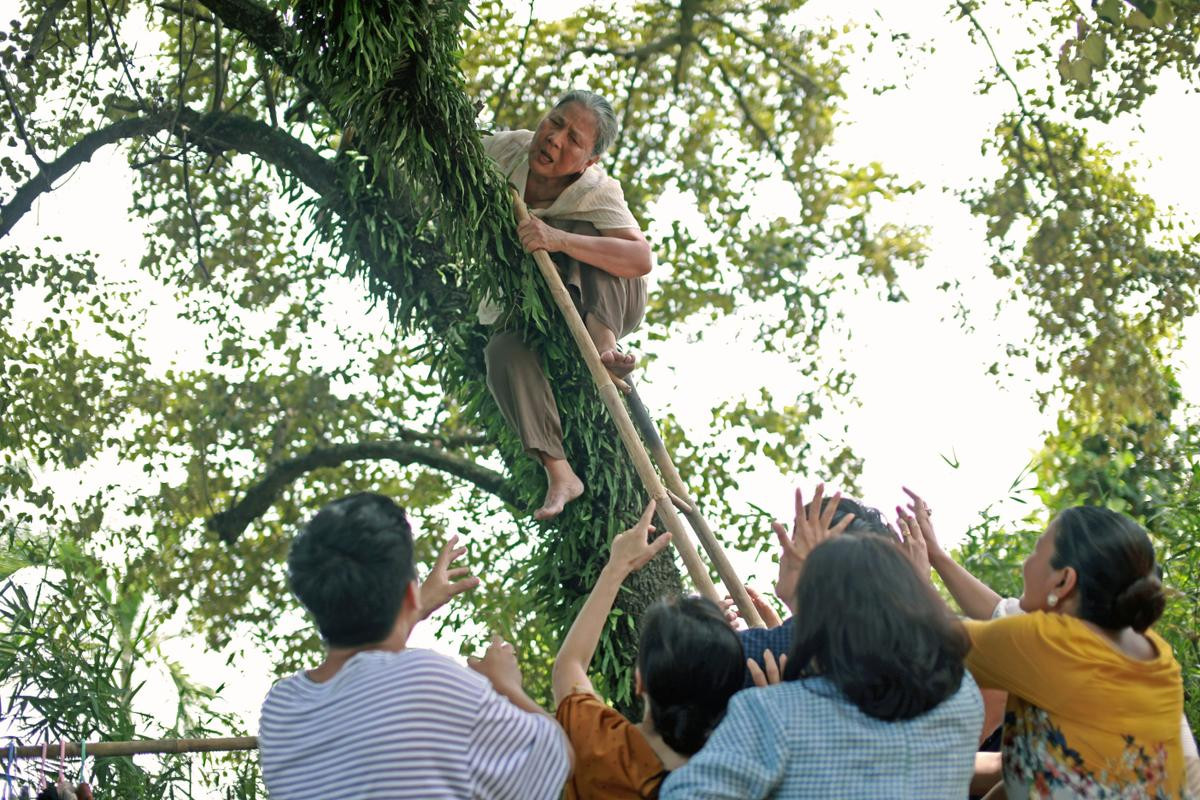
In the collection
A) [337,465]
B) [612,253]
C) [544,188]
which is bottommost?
[612,253]

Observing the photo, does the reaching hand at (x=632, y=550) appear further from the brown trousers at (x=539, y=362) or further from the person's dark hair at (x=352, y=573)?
the brown trousers at (x=539, y=362)

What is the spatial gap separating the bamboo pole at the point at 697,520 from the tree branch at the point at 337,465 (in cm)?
368

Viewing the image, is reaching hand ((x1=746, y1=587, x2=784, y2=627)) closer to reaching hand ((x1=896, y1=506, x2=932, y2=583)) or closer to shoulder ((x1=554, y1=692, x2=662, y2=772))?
reaching hand ((x1=896, y1=506, x2=932, y2=583))

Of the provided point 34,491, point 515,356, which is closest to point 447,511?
point 34,491

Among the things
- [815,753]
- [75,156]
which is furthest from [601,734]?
[75,156]

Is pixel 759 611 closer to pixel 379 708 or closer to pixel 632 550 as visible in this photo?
pixel 632 550

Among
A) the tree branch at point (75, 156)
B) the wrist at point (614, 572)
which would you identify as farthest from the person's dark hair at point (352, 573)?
the tree branch at point (75, 156)

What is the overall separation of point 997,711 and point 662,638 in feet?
3.01

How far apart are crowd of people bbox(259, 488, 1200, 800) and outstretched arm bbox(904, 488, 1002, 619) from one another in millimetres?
317

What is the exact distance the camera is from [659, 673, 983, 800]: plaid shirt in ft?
5.88

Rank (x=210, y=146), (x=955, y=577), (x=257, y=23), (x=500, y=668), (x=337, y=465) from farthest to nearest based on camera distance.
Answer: (x=337, y=465)
(x=210, y=146)
(x=257, y=23)
(x=955, y=577)
(x=500, y=668)

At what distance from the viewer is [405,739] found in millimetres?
1817

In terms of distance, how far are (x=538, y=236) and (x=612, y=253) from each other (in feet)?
0.82

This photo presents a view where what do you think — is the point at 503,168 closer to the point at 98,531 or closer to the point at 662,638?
the point at 662,638
